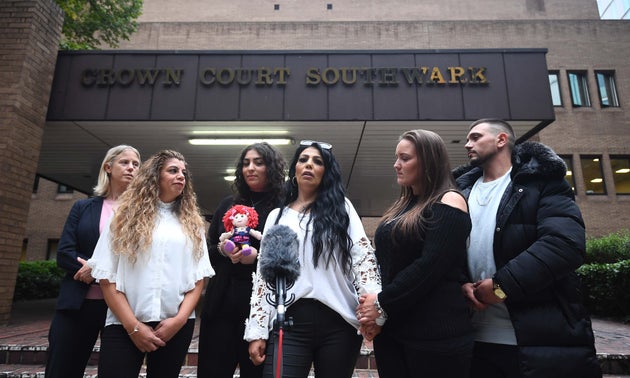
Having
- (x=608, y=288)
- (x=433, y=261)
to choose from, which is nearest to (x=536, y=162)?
(x=433, y=261)

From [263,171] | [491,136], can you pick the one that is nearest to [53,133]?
[263,171]

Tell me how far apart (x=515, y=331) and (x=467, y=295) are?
280mm

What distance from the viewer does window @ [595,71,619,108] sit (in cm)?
1944

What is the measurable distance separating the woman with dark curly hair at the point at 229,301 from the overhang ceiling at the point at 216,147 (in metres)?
4.16

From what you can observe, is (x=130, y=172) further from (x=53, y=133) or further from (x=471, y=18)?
(x=471, y=18)

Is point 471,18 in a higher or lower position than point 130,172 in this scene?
higher

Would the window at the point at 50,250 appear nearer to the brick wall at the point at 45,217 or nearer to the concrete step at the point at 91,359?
the brick wall at the point at 45,217

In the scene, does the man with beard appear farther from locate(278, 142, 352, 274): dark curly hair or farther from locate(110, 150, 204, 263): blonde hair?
locate(110, 150, 204, 263): blonde hair

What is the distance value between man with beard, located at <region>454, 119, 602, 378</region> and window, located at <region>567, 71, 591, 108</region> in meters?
21.6

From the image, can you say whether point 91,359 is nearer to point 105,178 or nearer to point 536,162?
point 105,178

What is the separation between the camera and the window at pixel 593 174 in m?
18.3

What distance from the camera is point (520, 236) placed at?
2.07 metres

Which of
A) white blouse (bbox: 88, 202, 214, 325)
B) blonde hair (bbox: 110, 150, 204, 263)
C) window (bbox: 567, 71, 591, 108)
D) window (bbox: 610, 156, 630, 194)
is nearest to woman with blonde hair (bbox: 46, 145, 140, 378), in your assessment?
blonde hair (bbox: 110, 150, 204, 263)

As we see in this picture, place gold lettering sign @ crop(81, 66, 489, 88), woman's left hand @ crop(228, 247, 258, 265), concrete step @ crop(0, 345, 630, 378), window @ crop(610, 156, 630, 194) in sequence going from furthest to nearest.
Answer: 1. window @ crop(610, 156, 630, 194)
2. gold lettering sign @ crop(81, 66, 489, 88)
3. concrete step @ crop(0, 345, 630, 378)
4. woman's left hand @ crop(228, 247, 258, 265)
